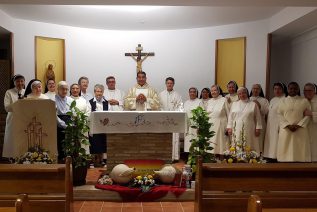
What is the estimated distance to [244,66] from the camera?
8.48 metres

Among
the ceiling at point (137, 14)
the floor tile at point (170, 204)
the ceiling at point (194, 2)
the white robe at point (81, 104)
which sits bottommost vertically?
the floor tile at point (170, 204)

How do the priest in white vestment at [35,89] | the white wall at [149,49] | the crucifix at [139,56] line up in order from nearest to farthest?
the priest in white vestment at [35,89], the crucifix at [139,56], the white wall at [149,49]

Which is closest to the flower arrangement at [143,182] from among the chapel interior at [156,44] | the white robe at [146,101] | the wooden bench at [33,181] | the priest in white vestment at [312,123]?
the chapel interior at [156,44]

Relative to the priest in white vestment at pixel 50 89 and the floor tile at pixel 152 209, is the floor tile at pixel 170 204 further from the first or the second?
the priest in white vestment at pixel 50 89

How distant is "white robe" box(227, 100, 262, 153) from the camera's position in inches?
265

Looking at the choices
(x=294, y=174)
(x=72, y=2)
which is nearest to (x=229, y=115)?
(x=72, y=2)

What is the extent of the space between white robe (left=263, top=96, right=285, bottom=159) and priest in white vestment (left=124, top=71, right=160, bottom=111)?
2.20m

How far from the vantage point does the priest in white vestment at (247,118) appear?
672cm

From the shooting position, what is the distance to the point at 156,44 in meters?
9.41

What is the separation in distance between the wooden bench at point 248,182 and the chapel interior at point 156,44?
202 centimetres

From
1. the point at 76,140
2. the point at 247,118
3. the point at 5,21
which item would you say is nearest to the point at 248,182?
the point at 76,140

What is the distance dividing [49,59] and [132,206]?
510 cm

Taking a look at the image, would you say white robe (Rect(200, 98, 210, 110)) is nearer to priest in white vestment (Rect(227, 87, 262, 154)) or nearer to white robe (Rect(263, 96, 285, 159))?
priest in white vestment (Rect(227, 87, 262, 154))

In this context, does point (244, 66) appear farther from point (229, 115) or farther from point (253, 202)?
point (253, 202)
